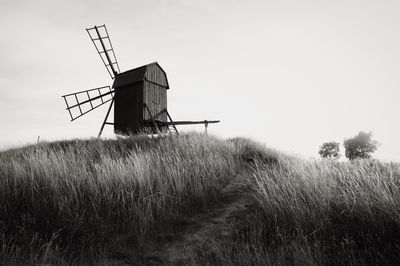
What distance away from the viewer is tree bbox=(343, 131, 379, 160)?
1512 inches

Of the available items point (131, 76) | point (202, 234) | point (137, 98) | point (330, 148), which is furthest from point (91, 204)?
point (330, 148)

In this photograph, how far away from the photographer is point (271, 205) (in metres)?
4.40

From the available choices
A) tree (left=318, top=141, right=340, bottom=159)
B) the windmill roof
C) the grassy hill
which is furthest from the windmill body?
tree (left=318, top=141, right=340, bottom=159)

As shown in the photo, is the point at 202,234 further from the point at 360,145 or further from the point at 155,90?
the point at 360,145

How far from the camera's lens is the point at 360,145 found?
129ft

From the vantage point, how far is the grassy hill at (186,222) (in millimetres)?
3299

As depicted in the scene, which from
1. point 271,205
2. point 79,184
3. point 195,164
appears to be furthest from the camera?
point 195,164

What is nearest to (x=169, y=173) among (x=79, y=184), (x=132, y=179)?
(x=132, y=179)

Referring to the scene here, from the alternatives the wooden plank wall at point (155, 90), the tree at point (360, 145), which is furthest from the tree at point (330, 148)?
the wooden plank wall at point (155, 90)

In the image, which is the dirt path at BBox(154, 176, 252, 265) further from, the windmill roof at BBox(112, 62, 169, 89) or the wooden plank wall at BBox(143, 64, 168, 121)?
the windmill roof at BBox(112, 62, 169, 89)

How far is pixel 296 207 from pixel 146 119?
44.1ft

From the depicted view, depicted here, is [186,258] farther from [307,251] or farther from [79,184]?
[79,184]

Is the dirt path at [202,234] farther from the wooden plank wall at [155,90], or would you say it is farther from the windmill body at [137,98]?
the wooden plank wall at [155,90]

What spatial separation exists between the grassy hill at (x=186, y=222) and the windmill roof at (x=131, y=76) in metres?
11.5
